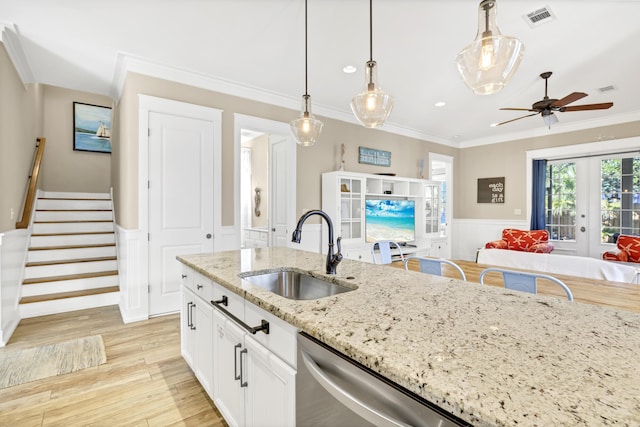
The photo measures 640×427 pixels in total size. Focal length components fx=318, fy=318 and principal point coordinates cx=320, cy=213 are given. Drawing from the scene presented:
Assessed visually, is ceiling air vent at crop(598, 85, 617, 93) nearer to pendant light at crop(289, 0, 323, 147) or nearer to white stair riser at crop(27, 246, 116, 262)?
pendant light at crop(289, 0, 323, 147)

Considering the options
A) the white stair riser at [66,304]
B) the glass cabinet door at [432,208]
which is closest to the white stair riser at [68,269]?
the white stair riser at [66,304]

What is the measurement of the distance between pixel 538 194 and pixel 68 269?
7.89 metres

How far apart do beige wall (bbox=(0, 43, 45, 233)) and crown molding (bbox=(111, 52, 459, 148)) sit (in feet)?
3.06

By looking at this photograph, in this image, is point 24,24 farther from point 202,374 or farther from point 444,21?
point 444,21

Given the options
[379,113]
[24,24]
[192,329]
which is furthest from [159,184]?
[379,113]

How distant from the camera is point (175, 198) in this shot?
3.60 metres

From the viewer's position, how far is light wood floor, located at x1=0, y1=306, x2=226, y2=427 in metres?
1.87

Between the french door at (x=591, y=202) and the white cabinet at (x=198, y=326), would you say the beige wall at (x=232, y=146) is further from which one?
the french door at (x=591, y=202)

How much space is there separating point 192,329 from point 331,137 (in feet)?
12.1

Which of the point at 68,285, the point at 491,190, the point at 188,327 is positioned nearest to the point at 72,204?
the point at 68,285

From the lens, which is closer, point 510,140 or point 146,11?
point 146,11

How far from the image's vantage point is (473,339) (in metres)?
0.86

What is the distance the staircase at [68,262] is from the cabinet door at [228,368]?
9.71 ft

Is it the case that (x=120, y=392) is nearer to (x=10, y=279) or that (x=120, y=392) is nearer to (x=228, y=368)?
(x=228, y=368)
